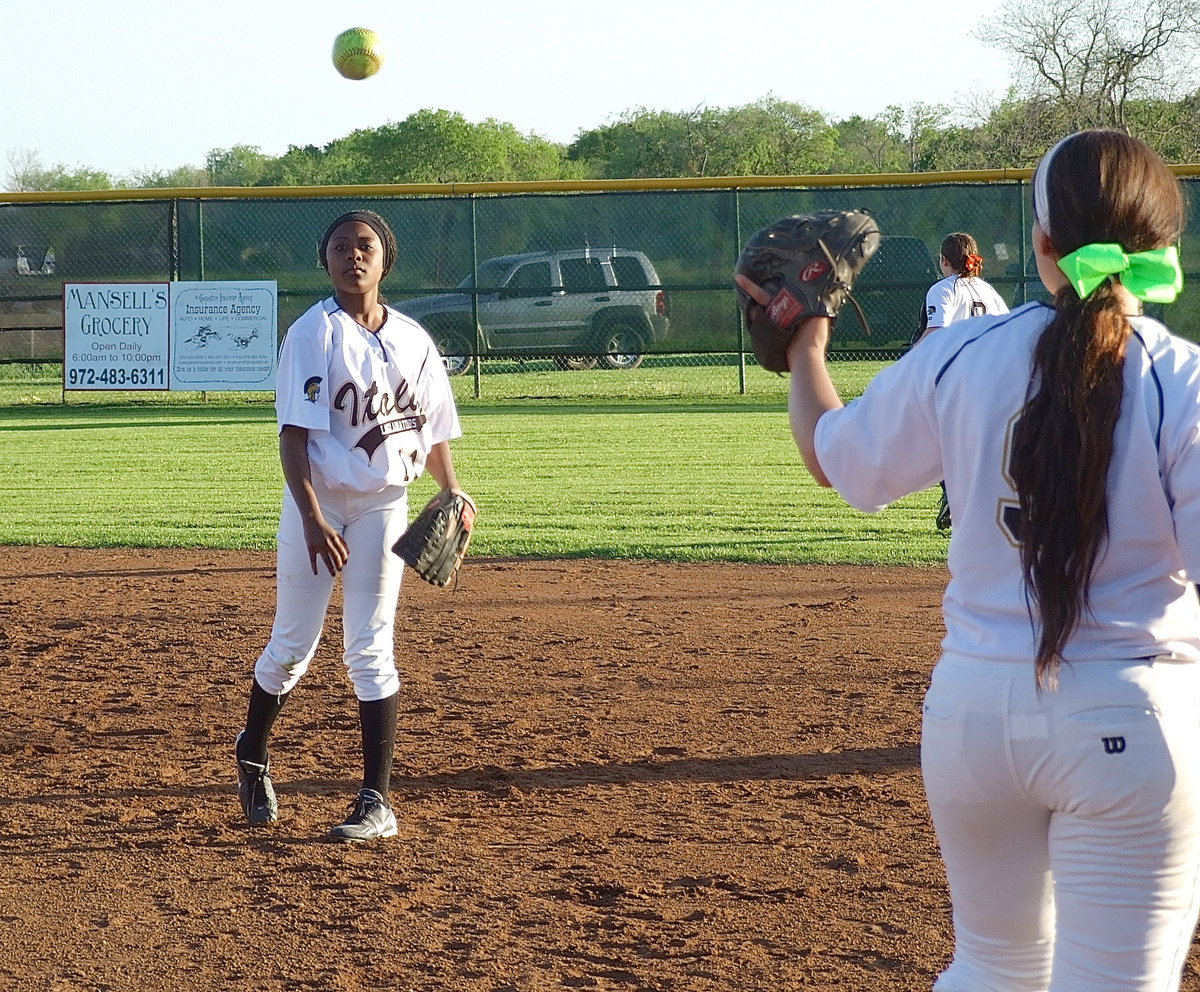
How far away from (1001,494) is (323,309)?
2516 mm

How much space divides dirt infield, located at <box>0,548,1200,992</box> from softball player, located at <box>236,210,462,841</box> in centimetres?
29

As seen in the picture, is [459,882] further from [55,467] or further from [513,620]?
[55,467]

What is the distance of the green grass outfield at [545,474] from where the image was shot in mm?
8953

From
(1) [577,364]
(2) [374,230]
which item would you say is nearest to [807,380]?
(2) [374,230]

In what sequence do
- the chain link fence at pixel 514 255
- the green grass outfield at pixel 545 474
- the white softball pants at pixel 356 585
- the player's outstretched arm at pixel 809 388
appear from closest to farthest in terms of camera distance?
the player's outstretched arm at pixel 809 388, the white softball pants at pixel 356 585, the green grass outfield at pixel 545 474, the chain link fence at pixel 514 255

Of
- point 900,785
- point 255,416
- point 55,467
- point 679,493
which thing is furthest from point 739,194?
point 900,785

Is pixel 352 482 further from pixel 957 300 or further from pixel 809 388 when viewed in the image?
pixel 957 300

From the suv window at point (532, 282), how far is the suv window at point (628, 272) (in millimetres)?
856

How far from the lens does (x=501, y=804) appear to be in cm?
417

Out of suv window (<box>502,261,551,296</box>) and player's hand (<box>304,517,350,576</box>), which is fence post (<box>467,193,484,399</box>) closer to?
suv window (<box>502,261,551,296</box>)

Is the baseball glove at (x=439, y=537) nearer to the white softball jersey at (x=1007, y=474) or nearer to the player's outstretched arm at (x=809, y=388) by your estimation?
the player's outstretched arm at (x=809, y=388)

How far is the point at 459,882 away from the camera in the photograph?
11.6 feet

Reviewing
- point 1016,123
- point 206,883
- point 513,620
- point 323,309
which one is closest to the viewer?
point 206,883

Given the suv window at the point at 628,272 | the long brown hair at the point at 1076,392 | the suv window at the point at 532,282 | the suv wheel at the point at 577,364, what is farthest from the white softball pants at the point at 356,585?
the suv wheel at the point at 577,364
